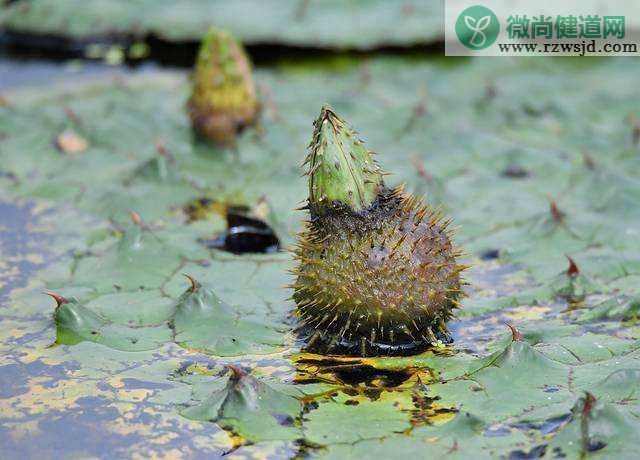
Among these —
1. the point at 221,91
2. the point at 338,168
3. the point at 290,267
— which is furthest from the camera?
the point at 221,91

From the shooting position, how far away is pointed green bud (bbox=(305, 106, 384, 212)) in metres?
3.21

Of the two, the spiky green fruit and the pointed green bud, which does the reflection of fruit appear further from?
the spiky green fruit

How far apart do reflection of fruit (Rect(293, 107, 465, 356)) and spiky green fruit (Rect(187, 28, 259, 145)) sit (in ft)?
6.78

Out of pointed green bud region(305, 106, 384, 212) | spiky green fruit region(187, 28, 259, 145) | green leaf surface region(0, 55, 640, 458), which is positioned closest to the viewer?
green leaf surface region(0, 55, 640, 458)

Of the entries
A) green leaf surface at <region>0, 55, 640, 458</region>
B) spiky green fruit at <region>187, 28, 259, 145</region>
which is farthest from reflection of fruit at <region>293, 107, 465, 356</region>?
spiky green fruit at <region>187, 28, 259, 145</region>

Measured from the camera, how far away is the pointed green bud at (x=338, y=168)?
3215 mm

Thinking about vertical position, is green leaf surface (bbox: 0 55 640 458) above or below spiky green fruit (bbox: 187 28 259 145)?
below

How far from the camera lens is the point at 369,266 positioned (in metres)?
3.25

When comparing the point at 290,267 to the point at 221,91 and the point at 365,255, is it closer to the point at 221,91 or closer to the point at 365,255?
Answer: the point at 365,255

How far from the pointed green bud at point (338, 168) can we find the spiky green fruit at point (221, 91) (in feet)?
6.81

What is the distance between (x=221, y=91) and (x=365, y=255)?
7.54ft

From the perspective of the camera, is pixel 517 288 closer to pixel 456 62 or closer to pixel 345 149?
pixel 345 149

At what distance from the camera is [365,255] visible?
326cm

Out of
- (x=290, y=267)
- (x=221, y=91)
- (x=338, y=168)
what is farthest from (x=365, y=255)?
(x=221, y=91)
